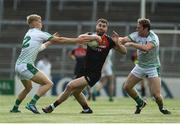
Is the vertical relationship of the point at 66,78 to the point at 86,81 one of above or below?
below

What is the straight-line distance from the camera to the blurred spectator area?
36000mm

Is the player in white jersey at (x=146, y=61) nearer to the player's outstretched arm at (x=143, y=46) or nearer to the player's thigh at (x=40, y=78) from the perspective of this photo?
the player's outstretched arm at (x=143, y=46)

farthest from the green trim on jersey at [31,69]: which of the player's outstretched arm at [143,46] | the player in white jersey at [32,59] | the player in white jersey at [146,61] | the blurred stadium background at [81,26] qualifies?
the blurred stadium background at [81,26]

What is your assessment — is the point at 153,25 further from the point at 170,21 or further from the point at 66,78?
the point at 66,78

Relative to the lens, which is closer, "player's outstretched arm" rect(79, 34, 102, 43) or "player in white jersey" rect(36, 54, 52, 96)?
"player's outstretched arm" rect(79, 34, 102, 43)

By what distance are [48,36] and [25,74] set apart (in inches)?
39.0

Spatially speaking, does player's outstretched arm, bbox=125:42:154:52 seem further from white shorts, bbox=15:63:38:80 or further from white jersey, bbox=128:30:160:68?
white shorts, bbox=15:63:38:80

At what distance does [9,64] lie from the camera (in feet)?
119

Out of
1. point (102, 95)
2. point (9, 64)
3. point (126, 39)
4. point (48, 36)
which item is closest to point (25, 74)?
point (48, 36)

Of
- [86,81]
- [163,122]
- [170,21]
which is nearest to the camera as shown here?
[163,122]

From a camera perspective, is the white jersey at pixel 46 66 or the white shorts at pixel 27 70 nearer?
the white shorts at pixel 27 70

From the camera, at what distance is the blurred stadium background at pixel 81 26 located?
1394 inches

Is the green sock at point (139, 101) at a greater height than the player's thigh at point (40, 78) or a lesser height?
lesser

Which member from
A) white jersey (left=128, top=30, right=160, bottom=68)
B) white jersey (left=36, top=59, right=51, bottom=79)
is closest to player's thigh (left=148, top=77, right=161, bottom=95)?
white jersey (left=128, top=30, right=160, bottom=68)
